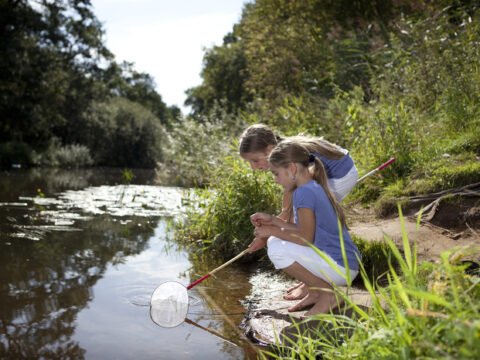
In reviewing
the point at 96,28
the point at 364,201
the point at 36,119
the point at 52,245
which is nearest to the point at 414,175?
the point at 364,201

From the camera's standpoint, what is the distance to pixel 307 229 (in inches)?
133

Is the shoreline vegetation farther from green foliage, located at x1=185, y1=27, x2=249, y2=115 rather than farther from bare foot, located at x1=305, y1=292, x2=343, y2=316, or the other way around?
green foliage, located at x1=185, y1=27, x2=249, y2=115

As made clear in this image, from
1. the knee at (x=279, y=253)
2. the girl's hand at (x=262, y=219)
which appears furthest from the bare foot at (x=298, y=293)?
the girl's hand at (x=262, y=219)

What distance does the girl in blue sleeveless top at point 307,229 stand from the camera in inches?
133

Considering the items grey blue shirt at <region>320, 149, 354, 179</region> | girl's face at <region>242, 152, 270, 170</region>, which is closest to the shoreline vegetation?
grey blue shirt at <region>320, 149, 354, 179</region>

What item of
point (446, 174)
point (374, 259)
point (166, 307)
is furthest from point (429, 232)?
point (166, 307)

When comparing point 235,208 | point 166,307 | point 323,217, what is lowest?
point 166,307

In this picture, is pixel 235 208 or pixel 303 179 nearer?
pixel 303 179

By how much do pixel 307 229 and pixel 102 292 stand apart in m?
2.07

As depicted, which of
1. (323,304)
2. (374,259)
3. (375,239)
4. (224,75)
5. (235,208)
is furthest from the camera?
(224,75)

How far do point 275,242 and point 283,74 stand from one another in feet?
36.4

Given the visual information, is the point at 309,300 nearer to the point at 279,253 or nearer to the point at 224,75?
the point at 279,253

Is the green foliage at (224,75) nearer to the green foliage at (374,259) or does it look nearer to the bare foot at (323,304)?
the green foliage at (374,259)

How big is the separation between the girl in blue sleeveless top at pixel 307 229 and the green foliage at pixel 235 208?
2.06m
